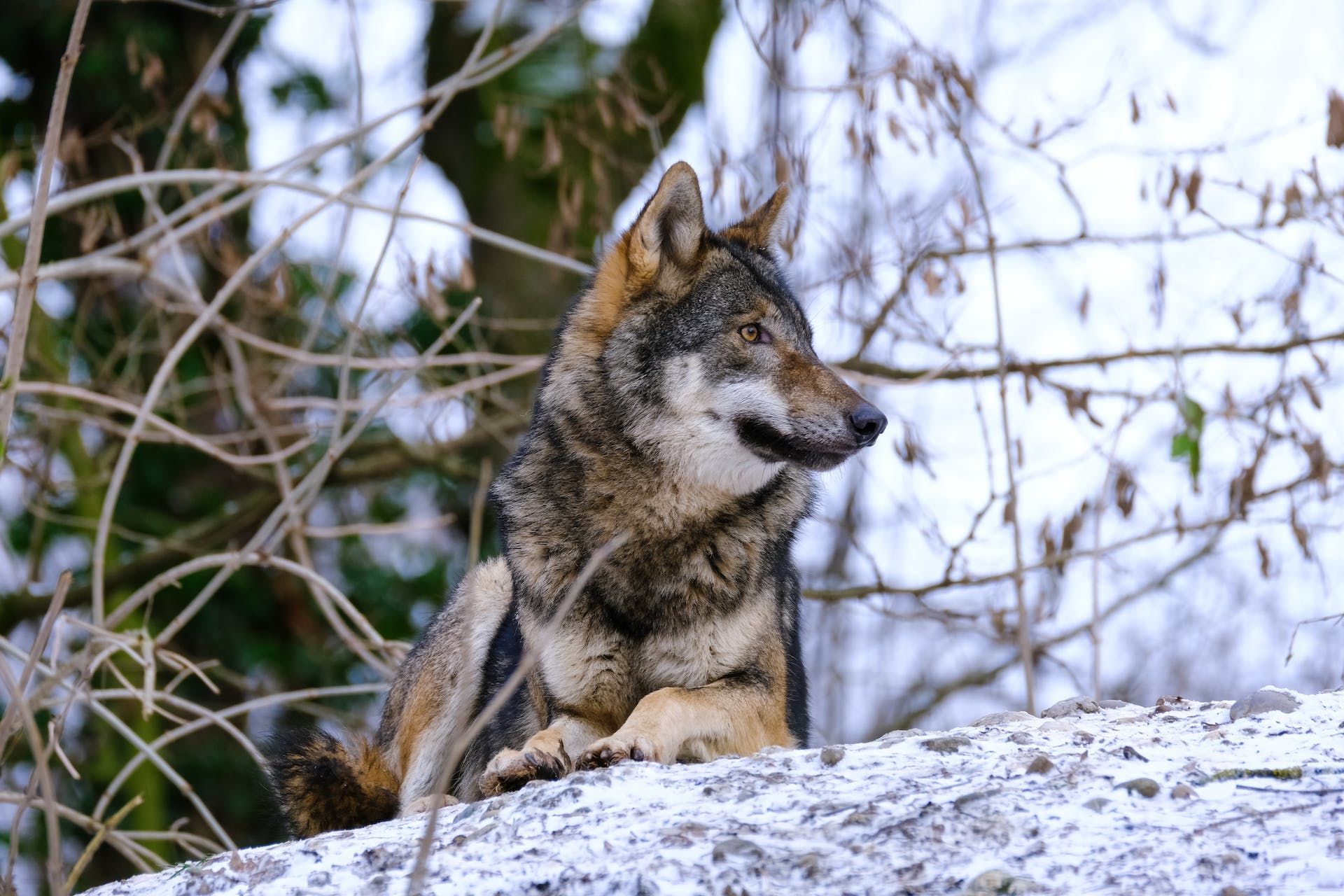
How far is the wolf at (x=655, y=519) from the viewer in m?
4.89

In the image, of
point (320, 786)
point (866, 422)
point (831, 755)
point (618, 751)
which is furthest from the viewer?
point (320, 786)

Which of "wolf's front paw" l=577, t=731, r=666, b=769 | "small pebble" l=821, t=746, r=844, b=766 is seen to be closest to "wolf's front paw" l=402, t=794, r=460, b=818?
"wolf's front paw" l=577, t=731, r=666, b=769

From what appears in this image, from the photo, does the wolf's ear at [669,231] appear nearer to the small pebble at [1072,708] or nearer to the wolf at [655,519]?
the wolf at [655,519]

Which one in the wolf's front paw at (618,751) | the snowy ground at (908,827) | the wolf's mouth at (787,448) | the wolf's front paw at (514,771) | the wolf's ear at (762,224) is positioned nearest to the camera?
the snowy ground at (908,827)

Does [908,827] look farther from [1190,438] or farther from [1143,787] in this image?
[1190,438]

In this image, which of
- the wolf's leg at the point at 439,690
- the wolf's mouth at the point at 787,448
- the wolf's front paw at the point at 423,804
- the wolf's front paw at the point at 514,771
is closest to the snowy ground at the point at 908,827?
the wolf's front paw at the point at 514,771

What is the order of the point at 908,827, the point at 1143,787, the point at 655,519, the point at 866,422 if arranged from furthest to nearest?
the point at 655,519 → the point at 866,422 → the point at 1143,787 → the point at 908,827

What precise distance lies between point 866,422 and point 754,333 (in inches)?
24.4

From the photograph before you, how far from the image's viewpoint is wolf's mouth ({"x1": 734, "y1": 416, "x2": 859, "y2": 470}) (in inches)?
198

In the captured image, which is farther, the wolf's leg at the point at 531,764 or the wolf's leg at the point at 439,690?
the wolf's leg at the point at 439,690

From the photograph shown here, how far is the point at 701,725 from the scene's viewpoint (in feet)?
14.9

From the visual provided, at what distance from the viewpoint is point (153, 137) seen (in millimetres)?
11742

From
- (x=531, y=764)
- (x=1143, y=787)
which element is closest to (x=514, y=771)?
(x=531, y=764)

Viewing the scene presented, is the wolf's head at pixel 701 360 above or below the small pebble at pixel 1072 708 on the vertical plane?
above
